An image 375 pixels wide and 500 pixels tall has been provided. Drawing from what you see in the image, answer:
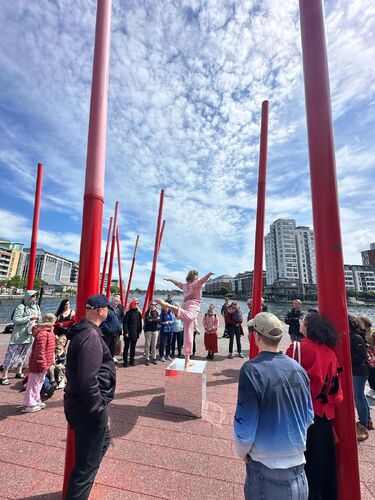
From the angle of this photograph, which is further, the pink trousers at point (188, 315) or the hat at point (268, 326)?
the pink trousers at point (188, 315)

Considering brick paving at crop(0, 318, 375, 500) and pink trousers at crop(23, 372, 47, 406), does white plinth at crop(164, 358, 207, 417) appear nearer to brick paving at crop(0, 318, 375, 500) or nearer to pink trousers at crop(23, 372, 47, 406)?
brick paving at crop(0, 318, 375, 500)

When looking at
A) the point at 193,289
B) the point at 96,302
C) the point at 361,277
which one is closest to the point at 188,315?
the point at 193,289

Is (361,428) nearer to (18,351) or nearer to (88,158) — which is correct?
(88,158)

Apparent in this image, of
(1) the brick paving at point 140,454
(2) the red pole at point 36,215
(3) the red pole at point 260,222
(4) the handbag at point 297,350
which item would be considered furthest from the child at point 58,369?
(4) the handbag at point 297,350

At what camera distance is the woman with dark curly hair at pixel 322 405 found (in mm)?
2281

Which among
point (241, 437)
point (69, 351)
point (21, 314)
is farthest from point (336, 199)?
point (21, 314)

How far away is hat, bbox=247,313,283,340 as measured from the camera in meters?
1.91

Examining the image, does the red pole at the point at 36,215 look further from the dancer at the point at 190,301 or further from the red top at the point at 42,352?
the dancer at the point at 190,301

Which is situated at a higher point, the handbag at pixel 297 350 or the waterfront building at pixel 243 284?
the waterfront building at pixel 243 284

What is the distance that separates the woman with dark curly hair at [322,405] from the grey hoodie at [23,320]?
20.0ft

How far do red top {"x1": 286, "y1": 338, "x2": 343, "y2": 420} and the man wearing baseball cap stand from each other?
59 cm

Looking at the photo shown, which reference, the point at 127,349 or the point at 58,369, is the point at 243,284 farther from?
the point at 58,369

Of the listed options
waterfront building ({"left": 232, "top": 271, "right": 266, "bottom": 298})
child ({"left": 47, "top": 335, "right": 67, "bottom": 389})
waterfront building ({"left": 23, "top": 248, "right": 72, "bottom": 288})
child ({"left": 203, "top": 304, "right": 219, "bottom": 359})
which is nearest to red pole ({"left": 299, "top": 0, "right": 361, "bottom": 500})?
child ({"left": 47, "top": 335, "right": 67, "bottom": 389})

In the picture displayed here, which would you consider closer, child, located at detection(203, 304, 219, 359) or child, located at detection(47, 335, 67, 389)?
child, located at detection(47, 335, 67, 389)
